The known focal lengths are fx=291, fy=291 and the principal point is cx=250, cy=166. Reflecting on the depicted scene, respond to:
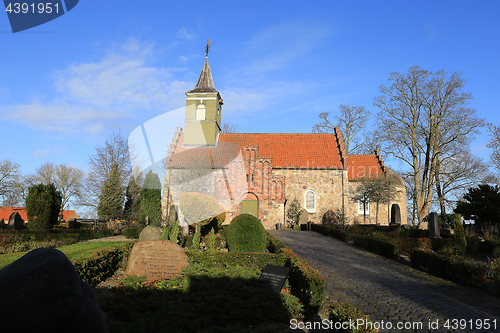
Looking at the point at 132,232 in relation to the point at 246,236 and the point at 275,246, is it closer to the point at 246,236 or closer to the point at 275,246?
the point at 246,236

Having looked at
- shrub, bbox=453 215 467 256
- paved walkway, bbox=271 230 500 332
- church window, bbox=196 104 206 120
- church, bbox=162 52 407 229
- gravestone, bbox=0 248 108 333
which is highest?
church window, bbox=196 104 206 120

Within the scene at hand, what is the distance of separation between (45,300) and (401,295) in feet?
26.0

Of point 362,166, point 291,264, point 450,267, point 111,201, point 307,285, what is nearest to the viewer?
point 307,285

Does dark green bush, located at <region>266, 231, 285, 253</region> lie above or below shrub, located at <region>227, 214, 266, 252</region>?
below

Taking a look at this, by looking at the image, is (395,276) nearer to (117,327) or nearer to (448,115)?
(117,327)

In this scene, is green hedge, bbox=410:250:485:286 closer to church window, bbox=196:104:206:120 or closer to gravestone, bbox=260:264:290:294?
gravestone, bbox=260:264:290:294

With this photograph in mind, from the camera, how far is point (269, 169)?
26.2 metres

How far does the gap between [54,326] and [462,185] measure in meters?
32.1

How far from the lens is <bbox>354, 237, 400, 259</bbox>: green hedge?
1265 cm

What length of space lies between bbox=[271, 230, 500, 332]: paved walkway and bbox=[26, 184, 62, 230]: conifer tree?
18937 millimetres

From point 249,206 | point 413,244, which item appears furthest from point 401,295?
point 249,206

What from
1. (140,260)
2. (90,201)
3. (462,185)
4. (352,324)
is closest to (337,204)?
(462,185)

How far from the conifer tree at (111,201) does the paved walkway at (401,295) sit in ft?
62.3

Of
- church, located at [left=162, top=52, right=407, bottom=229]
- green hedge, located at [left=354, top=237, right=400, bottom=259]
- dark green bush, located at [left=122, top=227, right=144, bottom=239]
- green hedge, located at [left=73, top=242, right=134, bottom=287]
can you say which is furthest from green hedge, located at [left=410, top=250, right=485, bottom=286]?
dark green bush, located at [left=122, top=227, right=144, bottom=239]
